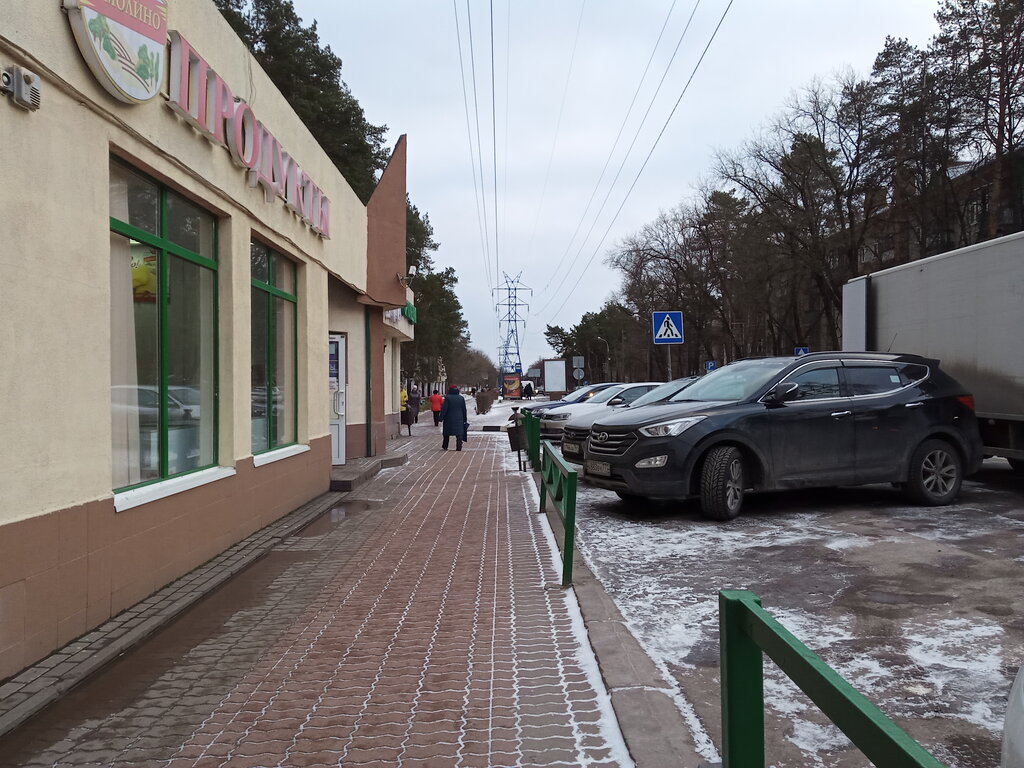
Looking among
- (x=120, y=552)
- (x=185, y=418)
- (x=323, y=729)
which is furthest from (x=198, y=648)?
(x=185, y=418)

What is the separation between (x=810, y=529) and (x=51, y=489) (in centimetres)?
630

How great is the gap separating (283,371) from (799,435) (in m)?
6.28

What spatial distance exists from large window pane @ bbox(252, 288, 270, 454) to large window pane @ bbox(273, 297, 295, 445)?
1.13 ft

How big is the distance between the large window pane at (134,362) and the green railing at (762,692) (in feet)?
15.6

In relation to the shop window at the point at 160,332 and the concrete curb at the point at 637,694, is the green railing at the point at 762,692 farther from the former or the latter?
the shop window at the point at 160,332

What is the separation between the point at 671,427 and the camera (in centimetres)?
798

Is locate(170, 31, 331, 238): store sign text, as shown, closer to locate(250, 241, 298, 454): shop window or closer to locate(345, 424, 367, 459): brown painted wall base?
locate(250, 241, 298, 454): shop window

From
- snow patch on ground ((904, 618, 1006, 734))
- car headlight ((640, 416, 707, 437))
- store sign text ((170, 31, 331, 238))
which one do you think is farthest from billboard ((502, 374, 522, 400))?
snow patch on ground ((904, 618, 1006, 734))

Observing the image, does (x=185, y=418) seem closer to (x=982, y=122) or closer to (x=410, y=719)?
(x=410, y=719)

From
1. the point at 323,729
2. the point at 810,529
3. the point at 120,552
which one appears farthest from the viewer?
the point at 810,529

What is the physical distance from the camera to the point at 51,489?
4398mm

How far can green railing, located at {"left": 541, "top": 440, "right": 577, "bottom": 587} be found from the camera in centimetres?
568

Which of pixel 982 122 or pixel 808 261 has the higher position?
pixel 982 122

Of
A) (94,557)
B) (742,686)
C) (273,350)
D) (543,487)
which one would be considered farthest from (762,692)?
(273,350)
